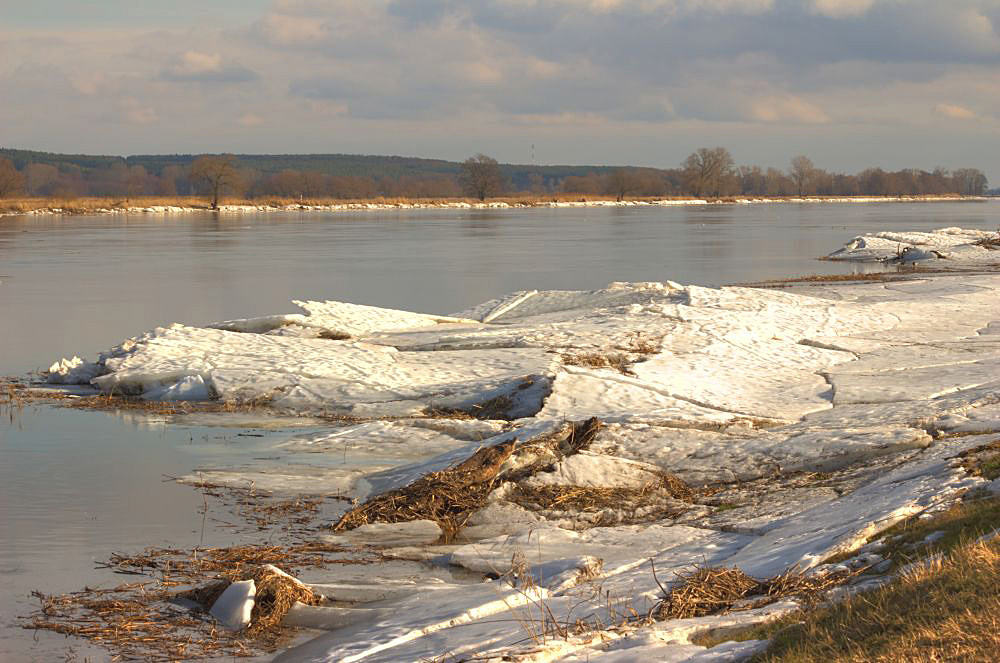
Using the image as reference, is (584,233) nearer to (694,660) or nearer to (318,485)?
(318,485)

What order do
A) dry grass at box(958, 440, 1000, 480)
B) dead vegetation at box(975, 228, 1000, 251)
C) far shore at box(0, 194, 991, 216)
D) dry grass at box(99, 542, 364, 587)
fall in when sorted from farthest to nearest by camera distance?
1. far shore at box(0, 194, 991, 216)
2. dead vegetation at box(975, 228, 1000, 251)
3. dry grass at box(958, 440, 1000, 480)
4. dry grass at box(99, 542, 364, 587)

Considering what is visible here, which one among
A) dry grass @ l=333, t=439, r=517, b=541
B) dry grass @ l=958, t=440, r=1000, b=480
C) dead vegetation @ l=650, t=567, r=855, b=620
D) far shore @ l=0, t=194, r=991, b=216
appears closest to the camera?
dead vegetation @ l=650, t=567, r=855, b=620

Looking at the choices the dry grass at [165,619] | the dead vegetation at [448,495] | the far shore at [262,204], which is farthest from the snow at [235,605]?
the far shore at [262,204]

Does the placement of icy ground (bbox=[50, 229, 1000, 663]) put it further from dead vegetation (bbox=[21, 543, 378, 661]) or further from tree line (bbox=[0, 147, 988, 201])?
tree line (bbox=[0, 147, 988, 201])

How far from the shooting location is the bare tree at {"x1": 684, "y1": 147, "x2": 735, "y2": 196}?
16025 centimetres

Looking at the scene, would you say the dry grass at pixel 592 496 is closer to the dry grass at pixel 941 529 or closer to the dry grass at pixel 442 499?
the dry grass at pixel 442 499

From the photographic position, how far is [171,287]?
26.7m

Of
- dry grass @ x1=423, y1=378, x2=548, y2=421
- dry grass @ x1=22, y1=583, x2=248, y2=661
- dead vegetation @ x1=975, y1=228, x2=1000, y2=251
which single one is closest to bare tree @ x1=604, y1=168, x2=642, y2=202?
dead vegetation @ x1=975, y1=228, x2=1000, y2=251

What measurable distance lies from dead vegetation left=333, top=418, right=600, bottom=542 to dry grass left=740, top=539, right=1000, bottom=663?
394cm

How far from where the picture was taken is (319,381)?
13.4 metres

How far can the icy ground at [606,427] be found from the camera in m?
6.31

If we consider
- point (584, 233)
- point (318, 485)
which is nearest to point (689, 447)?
point (318, 485)

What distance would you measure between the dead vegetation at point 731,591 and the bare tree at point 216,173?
100 meters

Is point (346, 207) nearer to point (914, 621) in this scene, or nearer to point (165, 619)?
point (165, 619)
